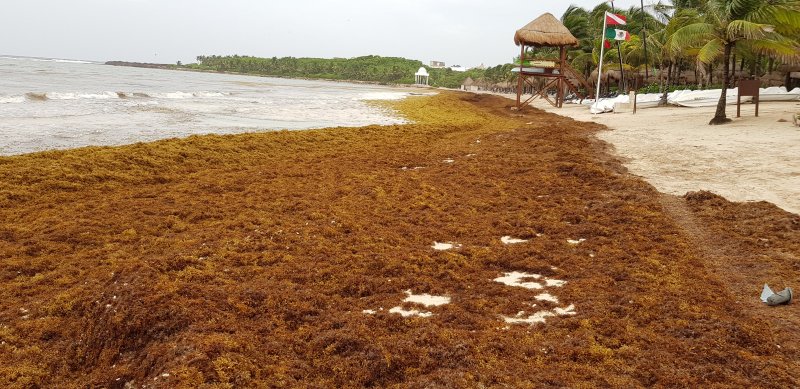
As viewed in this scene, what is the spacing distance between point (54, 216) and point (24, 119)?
12.1m

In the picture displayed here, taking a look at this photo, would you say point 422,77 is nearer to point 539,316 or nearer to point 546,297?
point 546,297

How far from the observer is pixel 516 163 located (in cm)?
902

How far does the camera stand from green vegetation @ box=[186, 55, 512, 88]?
422ft

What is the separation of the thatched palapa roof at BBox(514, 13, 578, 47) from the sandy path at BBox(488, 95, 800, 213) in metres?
14.7

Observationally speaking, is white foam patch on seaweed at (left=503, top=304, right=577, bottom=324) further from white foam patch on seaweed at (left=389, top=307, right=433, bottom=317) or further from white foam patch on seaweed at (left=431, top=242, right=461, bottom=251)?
white foam patch on seaweed at (left=431, top=242, right=461, bottom=251)

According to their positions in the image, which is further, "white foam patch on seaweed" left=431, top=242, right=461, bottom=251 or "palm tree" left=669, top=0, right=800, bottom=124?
"palm tree" left=669, top=0, right=800, bottom=124

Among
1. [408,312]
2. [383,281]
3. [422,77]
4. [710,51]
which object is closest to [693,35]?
[710,51]

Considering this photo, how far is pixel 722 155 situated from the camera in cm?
873

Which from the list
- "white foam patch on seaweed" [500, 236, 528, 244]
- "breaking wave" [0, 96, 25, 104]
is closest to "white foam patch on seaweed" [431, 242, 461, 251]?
"white foam patch on seaweed" [500, 236, 528, 244]

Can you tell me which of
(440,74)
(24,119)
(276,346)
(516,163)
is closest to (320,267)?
(276,346)

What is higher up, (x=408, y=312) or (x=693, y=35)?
(x=693, y=35)

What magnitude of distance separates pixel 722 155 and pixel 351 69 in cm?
13040

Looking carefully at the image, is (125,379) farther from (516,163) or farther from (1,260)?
(516,163)

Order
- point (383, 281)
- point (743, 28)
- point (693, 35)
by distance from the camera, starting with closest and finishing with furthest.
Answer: point (383, 281) < point (743, 28) < point (693, 35)
